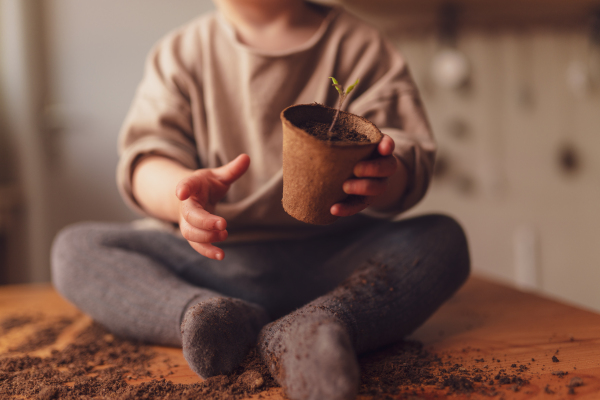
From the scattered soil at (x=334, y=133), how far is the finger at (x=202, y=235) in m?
0.16

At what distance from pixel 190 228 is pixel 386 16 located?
140 cm

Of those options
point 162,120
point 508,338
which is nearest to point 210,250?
point 162,120

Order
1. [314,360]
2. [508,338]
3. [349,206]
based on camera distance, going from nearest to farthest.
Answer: [314,360] → [349,206] → [508,338]

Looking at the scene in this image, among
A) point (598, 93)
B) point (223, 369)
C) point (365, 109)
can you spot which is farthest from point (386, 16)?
point (223, 369)

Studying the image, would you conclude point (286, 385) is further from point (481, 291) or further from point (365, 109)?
point (481, 291)

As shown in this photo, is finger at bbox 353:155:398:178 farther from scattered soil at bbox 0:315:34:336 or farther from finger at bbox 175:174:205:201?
scattered soil at bbox 0:315:34:336

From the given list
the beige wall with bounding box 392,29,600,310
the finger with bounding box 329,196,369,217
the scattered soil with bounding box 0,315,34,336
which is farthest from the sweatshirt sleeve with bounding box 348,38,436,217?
the beige wall with bounding box 392,29,600,310

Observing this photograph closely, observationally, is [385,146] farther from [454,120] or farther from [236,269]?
[454,120]

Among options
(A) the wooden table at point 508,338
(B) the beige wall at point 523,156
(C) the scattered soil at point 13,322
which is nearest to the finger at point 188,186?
(A) the wooden table at point 508,338

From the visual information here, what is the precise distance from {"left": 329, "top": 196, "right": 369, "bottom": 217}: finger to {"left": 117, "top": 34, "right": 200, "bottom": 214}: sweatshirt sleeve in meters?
0.37

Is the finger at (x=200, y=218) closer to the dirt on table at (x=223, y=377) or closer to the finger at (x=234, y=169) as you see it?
the finger at (x=234, y=169)

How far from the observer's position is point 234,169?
620 millimetres

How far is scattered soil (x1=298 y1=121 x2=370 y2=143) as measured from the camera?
50 cm

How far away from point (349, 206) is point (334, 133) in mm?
94
